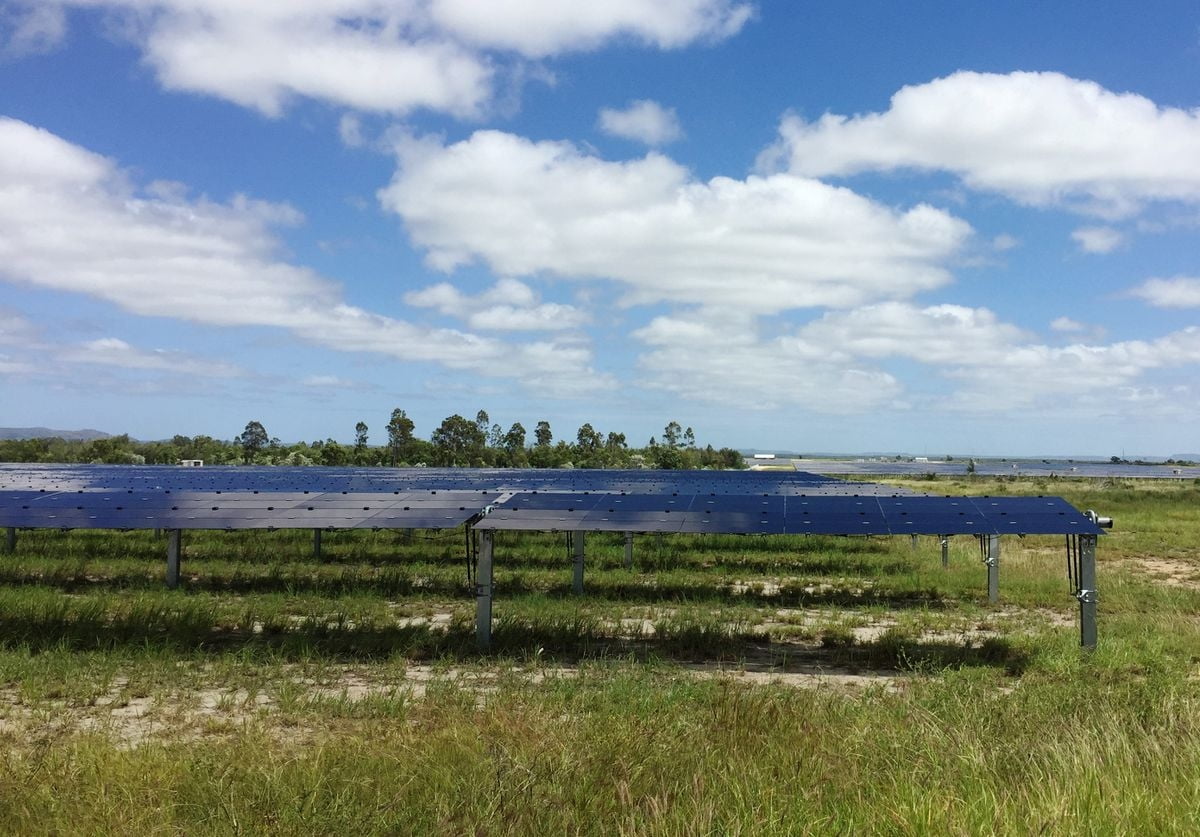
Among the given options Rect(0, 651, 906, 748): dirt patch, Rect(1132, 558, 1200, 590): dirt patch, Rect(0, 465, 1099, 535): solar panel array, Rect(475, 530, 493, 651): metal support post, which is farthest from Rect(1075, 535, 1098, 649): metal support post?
Rect(1132, 558, 1200, 590): dirt patch

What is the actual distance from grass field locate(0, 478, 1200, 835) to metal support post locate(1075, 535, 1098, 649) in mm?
334

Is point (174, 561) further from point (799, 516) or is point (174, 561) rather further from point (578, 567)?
point (799, 516)

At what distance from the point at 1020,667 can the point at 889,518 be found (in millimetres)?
2911

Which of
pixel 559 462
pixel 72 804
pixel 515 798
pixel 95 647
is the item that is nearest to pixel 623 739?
pixel 515 798

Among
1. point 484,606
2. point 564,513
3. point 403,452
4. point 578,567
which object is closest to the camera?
point 484,606

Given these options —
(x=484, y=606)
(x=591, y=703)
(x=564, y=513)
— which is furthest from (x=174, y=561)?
(x=591, y=703)

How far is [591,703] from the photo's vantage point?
30.1 feet

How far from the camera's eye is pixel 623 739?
7262 mm

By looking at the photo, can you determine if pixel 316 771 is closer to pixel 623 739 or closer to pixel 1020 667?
pixel 623 739

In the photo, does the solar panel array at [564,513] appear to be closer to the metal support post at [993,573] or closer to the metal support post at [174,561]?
the metal support post at [174,561]

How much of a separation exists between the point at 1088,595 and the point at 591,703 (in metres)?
7.61

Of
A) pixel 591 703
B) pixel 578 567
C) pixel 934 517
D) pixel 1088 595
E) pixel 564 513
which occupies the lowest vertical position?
pixel 591 703

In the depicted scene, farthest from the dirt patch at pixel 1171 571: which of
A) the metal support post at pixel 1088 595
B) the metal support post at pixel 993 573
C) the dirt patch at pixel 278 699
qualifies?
the dirt patch at pixel 278 699

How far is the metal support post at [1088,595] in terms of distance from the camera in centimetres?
1215
